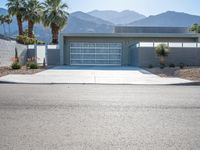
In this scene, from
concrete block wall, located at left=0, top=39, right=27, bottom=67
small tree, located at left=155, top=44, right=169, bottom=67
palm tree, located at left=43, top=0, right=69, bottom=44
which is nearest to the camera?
concrete block wall, located at left=0, top=39, right=27, bottom=67

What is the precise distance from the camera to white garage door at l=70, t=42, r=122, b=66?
42.3 meters

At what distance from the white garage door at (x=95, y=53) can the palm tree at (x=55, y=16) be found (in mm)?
8509

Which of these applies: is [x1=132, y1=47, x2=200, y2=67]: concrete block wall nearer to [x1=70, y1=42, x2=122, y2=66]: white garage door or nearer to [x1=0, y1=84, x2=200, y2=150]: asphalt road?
[x1=70, y1=42, x2=122, y2=66]: white garage door

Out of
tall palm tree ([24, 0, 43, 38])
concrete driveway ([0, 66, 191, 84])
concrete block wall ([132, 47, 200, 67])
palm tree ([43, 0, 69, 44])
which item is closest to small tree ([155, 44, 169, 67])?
concrete block wall ([132, 47, 200, 67])

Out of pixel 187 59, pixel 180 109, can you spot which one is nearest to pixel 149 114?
pixel 180 109

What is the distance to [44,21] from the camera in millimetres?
50344

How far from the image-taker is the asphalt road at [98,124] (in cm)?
574

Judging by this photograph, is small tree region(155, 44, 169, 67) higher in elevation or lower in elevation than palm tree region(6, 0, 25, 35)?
lower

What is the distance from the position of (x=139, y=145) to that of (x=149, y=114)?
2.87 m

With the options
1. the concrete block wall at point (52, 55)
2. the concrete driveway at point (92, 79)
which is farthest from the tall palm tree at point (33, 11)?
the concrete driveway at point (92, 79)

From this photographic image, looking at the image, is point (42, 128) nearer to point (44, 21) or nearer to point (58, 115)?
point (58, 115)

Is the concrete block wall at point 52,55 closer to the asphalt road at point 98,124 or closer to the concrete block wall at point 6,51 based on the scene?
the concrete block wall at point 6,51

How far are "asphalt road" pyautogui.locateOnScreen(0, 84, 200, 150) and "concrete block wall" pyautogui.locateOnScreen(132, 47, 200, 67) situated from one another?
24.5m

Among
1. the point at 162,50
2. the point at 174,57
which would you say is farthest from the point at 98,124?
the point at 174,57
